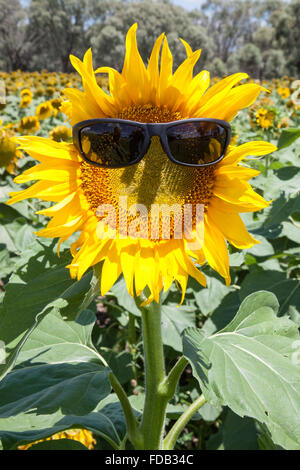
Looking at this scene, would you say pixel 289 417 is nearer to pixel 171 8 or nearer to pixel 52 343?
pixel 52 343

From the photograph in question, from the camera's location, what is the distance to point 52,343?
1226 mm

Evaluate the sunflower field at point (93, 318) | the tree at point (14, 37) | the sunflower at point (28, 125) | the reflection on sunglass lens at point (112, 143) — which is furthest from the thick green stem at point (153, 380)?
the tree at point (14, 37)

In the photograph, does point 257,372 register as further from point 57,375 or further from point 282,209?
point 282,209

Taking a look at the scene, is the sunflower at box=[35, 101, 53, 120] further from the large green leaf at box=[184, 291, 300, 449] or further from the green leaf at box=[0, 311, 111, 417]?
the large green leaf at box=[184, 291, 300, 449]

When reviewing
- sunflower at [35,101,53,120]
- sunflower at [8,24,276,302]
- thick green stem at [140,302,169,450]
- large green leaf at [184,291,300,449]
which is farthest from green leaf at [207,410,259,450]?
sunflower at [35,101,53,120]

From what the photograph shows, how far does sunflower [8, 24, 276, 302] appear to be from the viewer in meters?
0.95

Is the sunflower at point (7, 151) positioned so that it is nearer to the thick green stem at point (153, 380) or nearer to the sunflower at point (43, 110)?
the sunflower at point (43, 110)

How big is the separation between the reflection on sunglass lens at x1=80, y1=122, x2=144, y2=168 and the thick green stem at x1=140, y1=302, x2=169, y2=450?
353 mm

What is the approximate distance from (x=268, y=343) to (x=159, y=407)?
1.07ft

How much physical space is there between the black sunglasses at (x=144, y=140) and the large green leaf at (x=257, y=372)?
43cm

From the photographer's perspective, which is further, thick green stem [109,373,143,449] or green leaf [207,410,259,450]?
green leaf [207,410,259,450]

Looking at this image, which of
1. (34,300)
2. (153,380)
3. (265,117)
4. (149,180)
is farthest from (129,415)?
(265,117)

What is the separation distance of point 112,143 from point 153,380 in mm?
596
